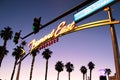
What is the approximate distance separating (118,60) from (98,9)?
3.39 meters

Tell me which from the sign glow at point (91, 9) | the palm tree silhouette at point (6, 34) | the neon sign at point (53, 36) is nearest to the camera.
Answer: the sign glow at point (91, 9)

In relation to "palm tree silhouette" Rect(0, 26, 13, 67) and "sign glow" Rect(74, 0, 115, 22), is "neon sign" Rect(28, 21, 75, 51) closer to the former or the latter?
"sign glow" Rect(74, 0, 115, 22)

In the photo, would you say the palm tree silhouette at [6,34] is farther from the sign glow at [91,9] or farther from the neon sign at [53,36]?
the sign glow at [91,9]

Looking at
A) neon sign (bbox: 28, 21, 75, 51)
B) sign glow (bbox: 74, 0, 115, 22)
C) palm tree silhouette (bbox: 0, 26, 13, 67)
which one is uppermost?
palm tree silhouette (bbox: 0, 26, 13, 67)

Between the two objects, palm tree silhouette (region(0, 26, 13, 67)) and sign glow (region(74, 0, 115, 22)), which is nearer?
sign glow (region(74, 0, 115, 22))

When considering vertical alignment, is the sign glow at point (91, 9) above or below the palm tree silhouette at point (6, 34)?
below

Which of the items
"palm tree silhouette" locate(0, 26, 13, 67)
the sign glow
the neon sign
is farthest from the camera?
"palm tree silhouette" locate(0, 26, 13, 67)

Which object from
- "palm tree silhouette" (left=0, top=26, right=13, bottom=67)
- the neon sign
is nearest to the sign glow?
the neon sign

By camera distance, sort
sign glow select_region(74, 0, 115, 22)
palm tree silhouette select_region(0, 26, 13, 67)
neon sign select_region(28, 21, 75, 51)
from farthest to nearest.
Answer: palm tree silhouette select_region(0, 26, 13, 67), neon sign select_region(28, 21, 75, 51), sign glow select_region(74, 0, 115, 22)

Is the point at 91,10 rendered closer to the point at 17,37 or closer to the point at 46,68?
the point at 17,37

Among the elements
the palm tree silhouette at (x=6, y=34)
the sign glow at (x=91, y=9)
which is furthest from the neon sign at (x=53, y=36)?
the palm tree silhouette at (x=6, y=34)

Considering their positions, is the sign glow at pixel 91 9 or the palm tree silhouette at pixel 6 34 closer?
the sign glow at pixel 91 9

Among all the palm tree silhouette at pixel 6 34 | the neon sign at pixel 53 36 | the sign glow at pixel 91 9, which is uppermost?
the palm tree silhouette at pixel 6 34

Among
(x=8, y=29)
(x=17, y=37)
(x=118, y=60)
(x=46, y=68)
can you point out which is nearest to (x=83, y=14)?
(x=118, y=60)
